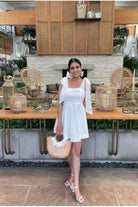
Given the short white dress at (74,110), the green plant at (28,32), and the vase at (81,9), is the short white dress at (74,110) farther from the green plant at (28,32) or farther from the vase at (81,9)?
the green plant at (28,32)

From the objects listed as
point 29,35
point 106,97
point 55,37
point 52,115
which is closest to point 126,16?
point 55,37

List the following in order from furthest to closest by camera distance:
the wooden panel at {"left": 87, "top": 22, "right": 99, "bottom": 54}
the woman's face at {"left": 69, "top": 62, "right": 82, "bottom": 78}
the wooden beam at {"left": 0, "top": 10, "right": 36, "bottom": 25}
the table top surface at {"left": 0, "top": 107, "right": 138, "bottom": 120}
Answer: the wooden beam at {"left": 0, "top": 10, "right": 36, "bottom": 25} → the wooden panel at {"left": 87, "top": 22, "right": 99, "bottom": 54} → the table top surface at {"left": 0, "top": 107, "right": 138, "bottom": 120} → the woman's face at {"left": 69, "top": 62, "right": 82, "bottom": 78}

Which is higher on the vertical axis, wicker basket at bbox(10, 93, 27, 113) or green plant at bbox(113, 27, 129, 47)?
green plant at bbox(113, 27, 129, 47)

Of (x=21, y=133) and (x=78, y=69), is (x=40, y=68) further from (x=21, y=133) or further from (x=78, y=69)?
(x=78, y=69)

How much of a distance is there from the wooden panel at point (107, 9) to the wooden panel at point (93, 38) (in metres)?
0.39

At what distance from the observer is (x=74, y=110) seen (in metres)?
1.65

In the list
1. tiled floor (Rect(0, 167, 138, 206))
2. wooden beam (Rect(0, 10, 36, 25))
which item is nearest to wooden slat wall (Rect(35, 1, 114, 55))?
wooden beam (Rect(0, 10, 36, 25))

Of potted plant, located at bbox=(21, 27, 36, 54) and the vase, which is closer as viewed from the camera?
the vase

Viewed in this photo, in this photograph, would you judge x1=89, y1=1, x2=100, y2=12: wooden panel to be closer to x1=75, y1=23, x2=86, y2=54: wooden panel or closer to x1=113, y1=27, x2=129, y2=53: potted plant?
x1=75, y1=23, x2=86, y2=54: wooden panel

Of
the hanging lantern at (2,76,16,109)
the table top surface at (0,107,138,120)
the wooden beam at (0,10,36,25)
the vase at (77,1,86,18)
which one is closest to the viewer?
the table top surface at (0,107,138,120)

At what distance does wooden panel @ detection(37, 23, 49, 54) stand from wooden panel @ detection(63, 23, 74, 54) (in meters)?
0.61

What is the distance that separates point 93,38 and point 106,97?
4.52m

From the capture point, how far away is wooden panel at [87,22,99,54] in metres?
6.05

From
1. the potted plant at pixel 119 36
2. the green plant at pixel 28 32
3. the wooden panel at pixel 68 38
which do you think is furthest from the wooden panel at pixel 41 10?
the potted plant at pixel 119 36
